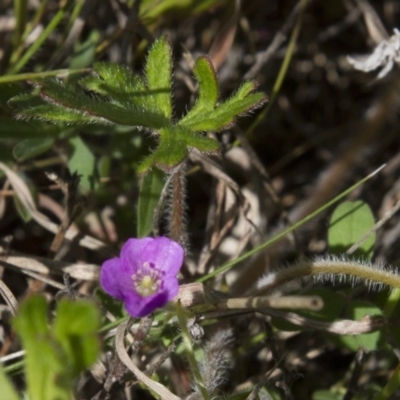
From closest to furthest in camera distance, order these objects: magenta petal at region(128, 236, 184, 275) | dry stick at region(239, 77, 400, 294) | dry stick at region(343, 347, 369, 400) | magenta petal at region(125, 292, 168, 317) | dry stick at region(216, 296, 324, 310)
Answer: dry stick at region(216, 296, 324, 310)
magenta petal at region(125, 292, 168, 317)
magenta petal at region(128, 236, 184, 275)
dry stick at region(343, 347, 369, 400)
dry stick at region(239, 77, 400, 294)

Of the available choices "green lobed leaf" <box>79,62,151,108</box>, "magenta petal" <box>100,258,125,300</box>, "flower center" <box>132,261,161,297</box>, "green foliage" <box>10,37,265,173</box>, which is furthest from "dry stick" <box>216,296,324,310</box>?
"green lobed leaf" <box>79,62,151,108</box>

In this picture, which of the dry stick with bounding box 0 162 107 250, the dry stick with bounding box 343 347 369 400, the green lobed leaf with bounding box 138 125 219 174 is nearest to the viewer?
the green lobed leaf with bounding box 138 125 219 174

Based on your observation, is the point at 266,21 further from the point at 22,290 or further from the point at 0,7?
the point at 22,290

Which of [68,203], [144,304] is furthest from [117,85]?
[144,304]

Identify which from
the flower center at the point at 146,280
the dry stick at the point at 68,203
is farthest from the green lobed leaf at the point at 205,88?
the dry stick at the point at 68,203

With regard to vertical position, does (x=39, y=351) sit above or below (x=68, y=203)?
below

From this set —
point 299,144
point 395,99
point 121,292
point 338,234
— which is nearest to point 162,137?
point 121,292

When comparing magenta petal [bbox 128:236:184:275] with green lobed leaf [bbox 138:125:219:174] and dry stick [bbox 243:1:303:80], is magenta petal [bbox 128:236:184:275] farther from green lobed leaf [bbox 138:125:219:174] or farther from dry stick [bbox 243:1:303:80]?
dry stick [bbox 243:1:303:80]

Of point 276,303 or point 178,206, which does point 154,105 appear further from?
point 276,303
